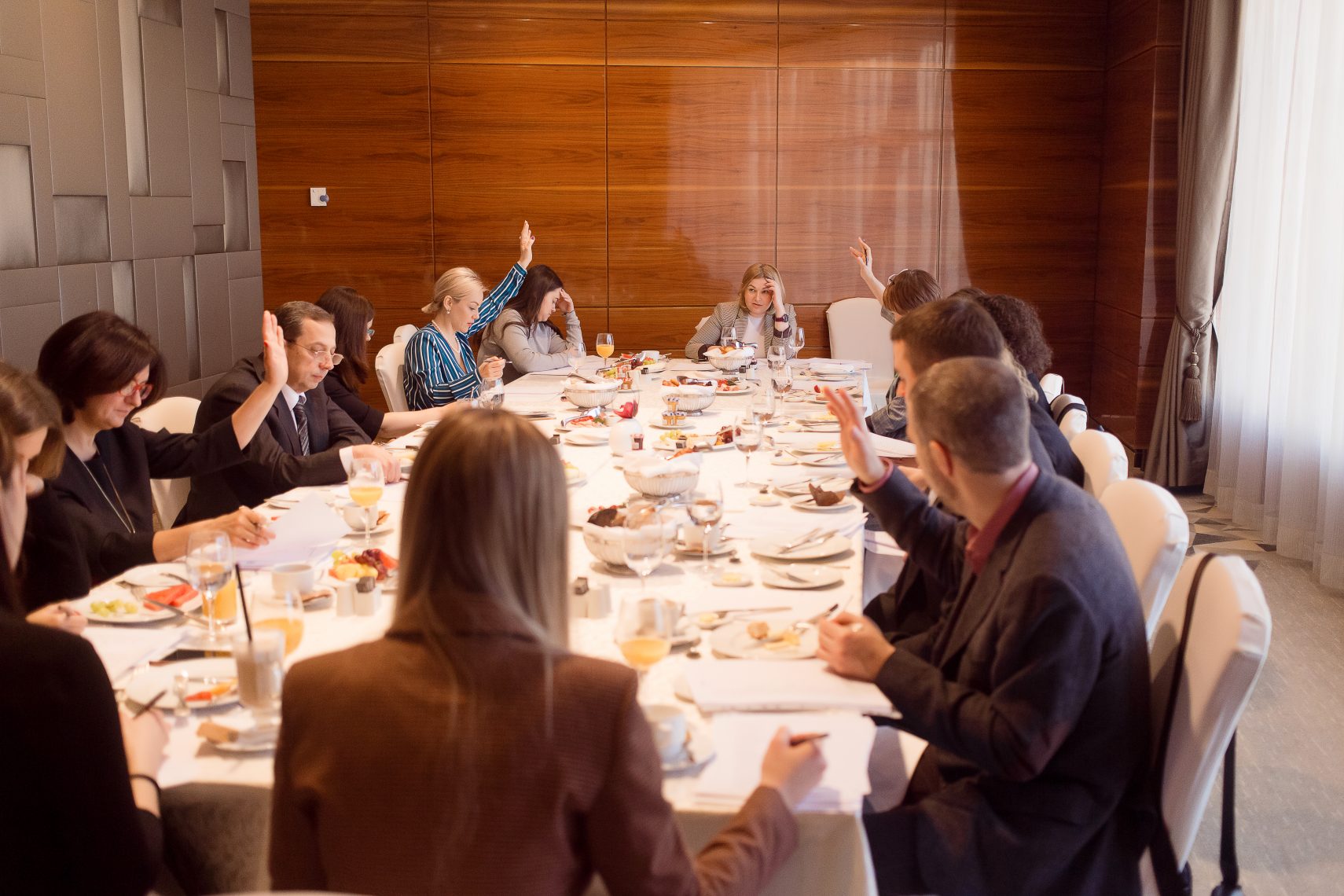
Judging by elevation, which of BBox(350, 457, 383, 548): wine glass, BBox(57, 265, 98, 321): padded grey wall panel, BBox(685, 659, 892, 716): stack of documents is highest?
BBox(57, 265, 98, 321): padded grey wall panel

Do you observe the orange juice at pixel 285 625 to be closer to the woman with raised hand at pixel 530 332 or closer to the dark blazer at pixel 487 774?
the dark blazer at pixel 487 774

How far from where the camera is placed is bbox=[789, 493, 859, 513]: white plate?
120 inches

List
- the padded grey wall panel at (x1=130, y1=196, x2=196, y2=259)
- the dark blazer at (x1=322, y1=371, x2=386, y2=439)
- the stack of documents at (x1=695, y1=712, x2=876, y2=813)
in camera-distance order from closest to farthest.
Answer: the stack of documents at (x1=695, y1=712, x2=876, y2=813) < the dark blazer at (x1=322, y1=371, x2=386, y2=439) < the padded grey wall panel at (x1=130, y1=196, x2=196, y2=259)

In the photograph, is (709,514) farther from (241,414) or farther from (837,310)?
(837,310)

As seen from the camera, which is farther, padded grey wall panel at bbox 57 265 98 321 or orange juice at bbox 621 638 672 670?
padded grey wall panel at bbox 57 265 98 321

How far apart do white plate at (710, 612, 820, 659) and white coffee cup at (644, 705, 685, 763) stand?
1.16ft

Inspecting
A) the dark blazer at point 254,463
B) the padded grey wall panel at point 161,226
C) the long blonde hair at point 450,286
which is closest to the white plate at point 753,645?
the dark blazer at point 254,463

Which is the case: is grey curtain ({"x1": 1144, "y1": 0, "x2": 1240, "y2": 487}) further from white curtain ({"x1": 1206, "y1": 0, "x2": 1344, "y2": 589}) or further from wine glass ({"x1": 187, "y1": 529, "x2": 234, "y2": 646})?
wine glass ({"x1": 187, "y1": 529, "x2": 234, "y2": 646})

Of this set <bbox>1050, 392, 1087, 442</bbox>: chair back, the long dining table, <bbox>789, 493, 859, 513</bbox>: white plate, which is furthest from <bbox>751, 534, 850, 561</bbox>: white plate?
<bbox>1050, 392, 1087, 442</bbox>: chair back

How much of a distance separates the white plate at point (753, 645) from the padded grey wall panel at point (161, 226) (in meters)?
4.31

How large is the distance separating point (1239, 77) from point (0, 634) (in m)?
5.96

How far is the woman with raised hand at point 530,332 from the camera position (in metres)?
5.77

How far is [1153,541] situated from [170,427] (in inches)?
112

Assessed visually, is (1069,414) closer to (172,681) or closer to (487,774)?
(172,681)
